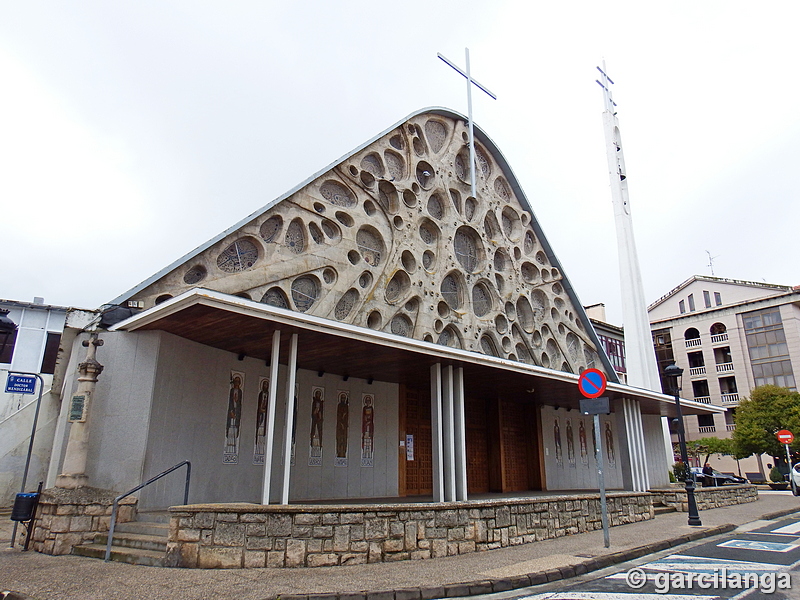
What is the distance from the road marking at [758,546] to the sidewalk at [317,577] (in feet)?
5.65

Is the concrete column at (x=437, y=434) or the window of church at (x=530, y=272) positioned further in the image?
the window of church at (x=530, y=272)

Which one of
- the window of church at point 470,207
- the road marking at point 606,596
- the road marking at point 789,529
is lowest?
the road marking at point 606,596

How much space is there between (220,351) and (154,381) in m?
1.57

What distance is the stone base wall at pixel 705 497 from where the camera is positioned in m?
16.9

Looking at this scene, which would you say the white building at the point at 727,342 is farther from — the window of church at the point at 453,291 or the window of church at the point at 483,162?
the window of church at the point at 453,291

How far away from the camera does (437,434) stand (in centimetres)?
1065

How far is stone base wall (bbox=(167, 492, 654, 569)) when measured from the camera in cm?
750

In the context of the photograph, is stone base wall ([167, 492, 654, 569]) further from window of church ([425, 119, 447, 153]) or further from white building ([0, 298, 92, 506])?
window of church ([425, 119, 447, 153])

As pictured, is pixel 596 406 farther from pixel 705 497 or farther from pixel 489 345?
pixel 705 497

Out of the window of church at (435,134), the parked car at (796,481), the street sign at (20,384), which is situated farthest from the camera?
the parked car at (796,481)

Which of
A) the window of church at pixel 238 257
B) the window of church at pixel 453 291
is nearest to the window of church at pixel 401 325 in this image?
the window of church at pixel 453 291

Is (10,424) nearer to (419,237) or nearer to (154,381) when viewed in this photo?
(154,381)

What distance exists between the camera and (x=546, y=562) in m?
8.01

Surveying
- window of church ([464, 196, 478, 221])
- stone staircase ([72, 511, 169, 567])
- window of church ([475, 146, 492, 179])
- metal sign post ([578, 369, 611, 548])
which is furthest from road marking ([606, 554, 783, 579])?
window of church ([475, 146, 492, 179])
